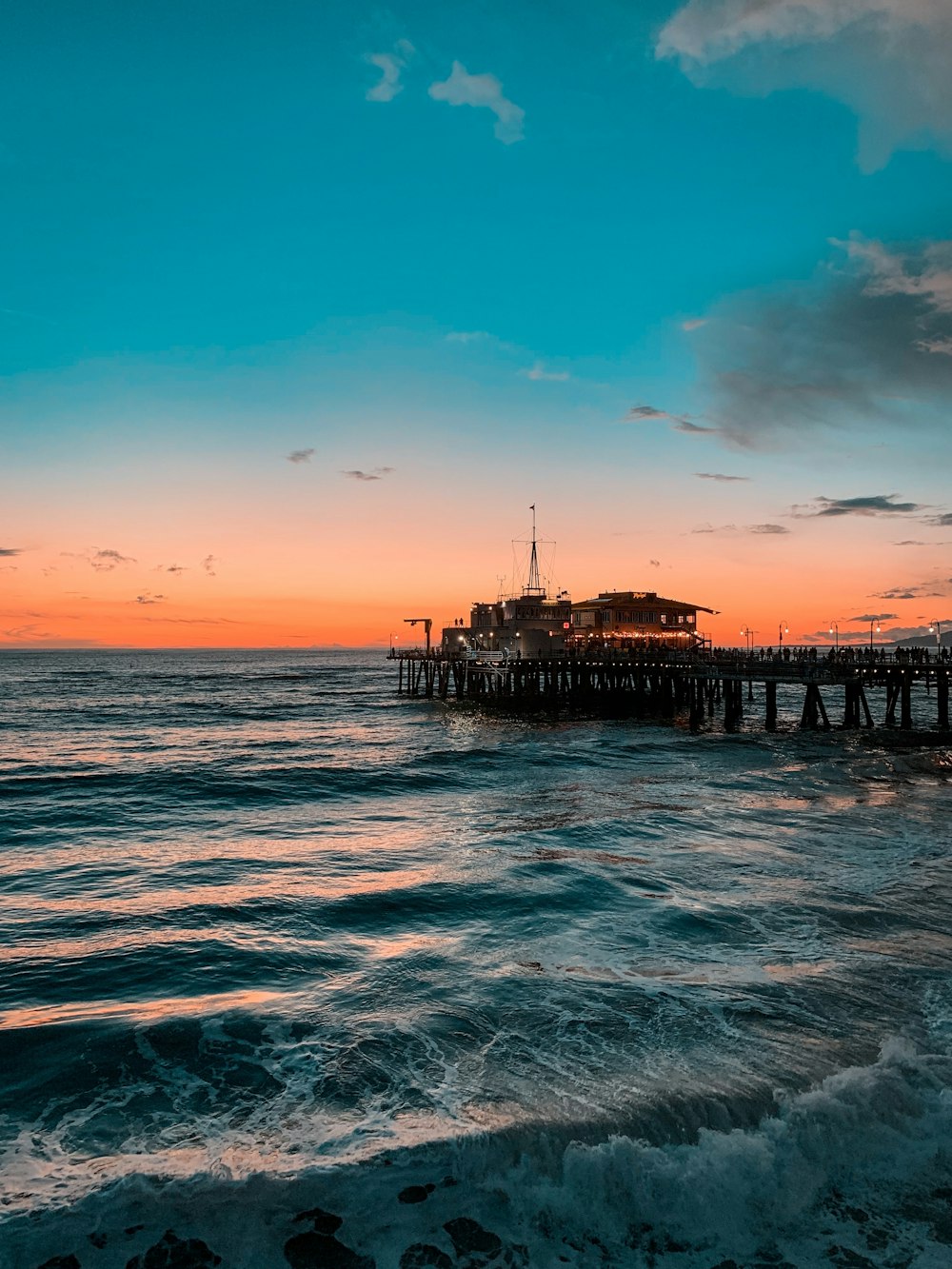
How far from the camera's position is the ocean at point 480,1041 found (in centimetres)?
676

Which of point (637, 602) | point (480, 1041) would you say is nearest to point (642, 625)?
point (637, 602)

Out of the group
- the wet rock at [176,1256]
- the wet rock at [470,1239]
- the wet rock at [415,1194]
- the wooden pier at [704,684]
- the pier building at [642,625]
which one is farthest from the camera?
the pier building at [642,625]

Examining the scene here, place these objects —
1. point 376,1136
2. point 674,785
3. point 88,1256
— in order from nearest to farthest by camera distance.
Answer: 1. point 88,1256
2. point 376,1136
3. point 674,785

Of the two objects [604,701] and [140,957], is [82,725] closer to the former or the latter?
[604,701]

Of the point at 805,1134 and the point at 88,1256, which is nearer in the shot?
the point at 88,1256

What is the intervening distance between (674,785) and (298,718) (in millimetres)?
43136

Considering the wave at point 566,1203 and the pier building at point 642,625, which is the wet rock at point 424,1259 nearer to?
the wave at point 566,1203

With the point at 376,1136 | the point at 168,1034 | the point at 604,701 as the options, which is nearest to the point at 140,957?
the point at 168,1034

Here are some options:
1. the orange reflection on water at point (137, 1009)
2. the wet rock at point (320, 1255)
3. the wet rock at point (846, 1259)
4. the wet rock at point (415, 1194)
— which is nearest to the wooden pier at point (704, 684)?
the orange reflection on water at point (137, 1009)

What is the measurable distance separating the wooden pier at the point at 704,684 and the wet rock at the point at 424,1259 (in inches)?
1715

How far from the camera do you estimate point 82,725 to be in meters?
58.6

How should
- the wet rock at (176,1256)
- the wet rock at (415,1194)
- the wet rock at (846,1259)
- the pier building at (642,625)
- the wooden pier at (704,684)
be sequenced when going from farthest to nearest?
→ the pier building at (642,625) < the wooden pier at (704,684) < the wet rock at (415,1194) < the wet rock at (176,1256) < the wet rock at (846,1259)

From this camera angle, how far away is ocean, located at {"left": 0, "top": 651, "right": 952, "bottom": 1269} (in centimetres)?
676

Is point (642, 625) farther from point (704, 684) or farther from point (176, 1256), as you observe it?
point (176, 1256)
